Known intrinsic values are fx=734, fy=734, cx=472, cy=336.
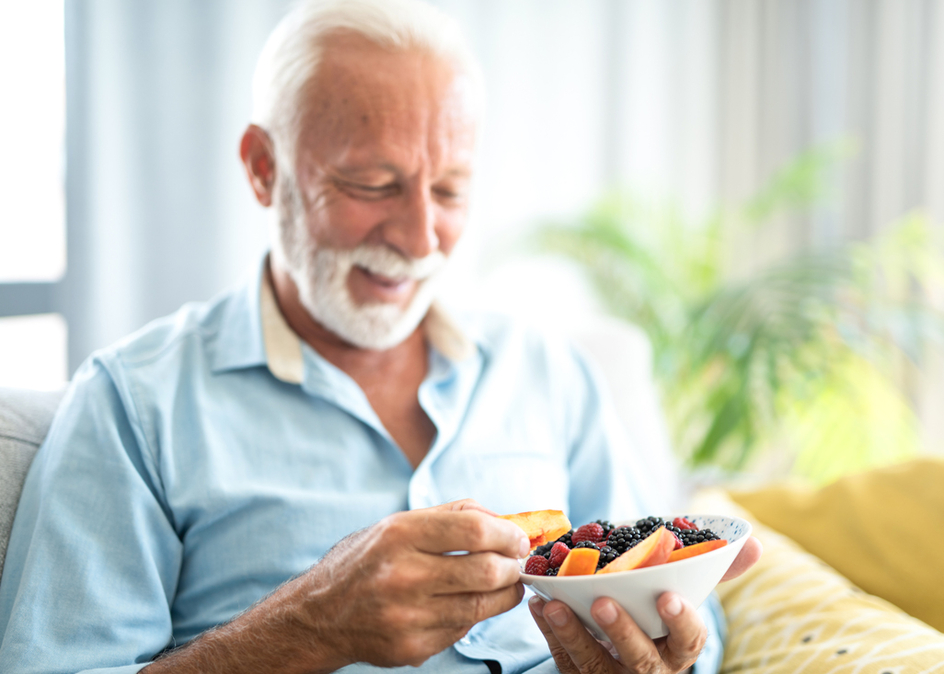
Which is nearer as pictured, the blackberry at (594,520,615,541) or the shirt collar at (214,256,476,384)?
the blackberry at (594,520,615,541)

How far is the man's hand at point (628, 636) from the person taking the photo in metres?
0.68

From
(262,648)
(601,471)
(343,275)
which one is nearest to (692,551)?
(262,648)

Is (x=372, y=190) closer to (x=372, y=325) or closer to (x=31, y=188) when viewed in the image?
(x=372, y=325)

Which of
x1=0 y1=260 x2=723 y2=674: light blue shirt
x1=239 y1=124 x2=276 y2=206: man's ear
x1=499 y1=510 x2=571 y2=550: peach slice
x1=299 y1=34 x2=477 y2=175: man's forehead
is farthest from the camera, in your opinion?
x1=239 y1=124 x2=276 y2=206: man's ear

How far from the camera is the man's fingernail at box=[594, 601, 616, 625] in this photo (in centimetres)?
68

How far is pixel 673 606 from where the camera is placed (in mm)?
679

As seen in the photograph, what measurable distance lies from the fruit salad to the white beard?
18.7 inches

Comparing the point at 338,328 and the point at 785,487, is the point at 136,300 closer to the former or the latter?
the point at 338,328

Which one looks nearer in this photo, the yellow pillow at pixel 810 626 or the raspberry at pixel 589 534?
the raspberry at pixel 589 534

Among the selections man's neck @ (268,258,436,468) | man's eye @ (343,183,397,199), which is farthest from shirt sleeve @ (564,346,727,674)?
man's eye @ (343,183,397,199)

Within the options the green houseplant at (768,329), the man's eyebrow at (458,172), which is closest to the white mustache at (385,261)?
the man's eyebrow at (458,172)

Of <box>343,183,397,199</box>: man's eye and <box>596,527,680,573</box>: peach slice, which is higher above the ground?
<box>343,183,397,199</box>: man's eye

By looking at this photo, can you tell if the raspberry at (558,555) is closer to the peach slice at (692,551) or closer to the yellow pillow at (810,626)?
the peach slice at (692,551)

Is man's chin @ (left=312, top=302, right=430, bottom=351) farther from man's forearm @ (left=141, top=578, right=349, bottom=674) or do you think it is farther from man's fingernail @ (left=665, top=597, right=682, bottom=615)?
man's fingernail @ (left=665, top=597, right=682, bottom=615)
